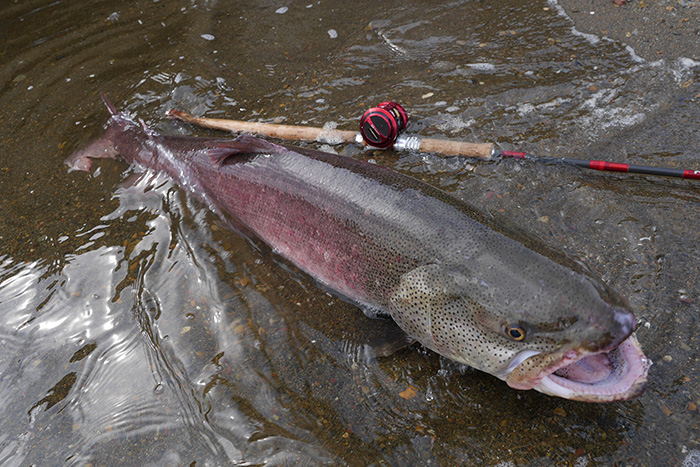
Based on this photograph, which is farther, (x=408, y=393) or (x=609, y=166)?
(x=609, y=166)

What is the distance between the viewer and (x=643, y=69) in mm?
4520

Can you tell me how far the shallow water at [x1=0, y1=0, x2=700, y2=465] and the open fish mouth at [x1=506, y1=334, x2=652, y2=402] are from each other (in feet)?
1.26

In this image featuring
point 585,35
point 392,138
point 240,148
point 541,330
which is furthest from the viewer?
point 585,35

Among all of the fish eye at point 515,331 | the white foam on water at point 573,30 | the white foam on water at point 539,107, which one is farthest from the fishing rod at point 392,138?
the white foam on water at point 573,30

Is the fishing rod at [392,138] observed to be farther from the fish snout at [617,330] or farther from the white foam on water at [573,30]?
the white foam on water at [573,30]

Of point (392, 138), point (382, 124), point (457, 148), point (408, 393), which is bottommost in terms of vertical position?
point (408, 393)

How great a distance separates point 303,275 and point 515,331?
1.78 m

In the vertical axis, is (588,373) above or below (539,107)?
below

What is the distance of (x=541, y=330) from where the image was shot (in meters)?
2.15

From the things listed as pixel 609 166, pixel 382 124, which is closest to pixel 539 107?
pixel 609 166

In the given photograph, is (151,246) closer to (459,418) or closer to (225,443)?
(225,443)

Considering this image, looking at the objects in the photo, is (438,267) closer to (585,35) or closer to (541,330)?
(541,330)

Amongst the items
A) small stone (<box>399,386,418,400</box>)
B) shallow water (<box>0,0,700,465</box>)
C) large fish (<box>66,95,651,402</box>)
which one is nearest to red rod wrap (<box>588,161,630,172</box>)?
shallow water (<box>0,0,700,465</box>)

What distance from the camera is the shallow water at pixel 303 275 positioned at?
2566mm
